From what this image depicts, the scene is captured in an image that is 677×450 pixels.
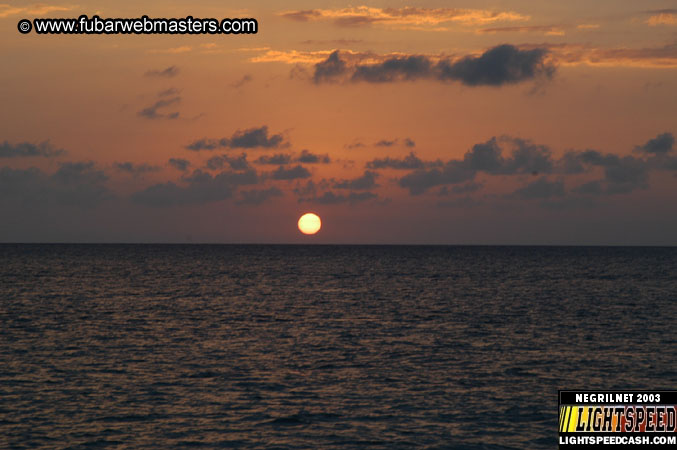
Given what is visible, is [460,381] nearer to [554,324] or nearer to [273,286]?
[554,324]

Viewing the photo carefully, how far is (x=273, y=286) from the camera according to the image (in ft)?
405

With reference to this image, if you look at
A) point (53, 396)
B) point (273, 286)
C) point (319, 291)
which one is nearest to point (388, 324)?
point (53, 396)

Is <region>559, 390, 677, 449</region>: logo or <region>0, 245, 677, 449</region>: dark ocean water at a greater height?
<region>559, 390, 677, 449</region>: logo

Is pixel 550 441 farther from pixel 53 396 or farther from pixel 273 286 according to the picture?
pixel 273 286

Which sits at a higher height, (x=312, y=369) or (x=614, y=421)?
(x=614, y=421)

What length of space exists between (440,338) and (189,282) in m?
81.7

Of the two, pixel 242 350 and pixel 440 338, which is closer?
pixel 242 350

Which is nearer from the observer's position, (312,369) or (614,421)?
(614,421)

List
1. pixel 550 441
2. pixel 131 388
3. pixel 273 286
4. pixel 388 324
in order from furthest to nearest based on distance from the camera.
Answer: pixel 273 286 < pixel 388 324 < pixel 131 388 < pixel 550 441

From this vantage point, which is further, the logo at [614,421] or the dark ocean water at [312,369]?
the dark ocean water at [312,369]

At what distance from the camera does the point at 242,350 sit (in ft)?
171

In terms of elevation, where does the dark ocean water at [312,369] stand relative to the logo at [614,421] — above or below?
below

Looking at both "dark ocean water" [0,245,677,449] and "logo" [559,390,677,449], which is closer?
"logo" [559,390,677,449]

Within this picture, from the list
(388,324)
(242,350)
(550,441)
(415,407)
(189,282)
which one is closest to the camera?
(550,441)
